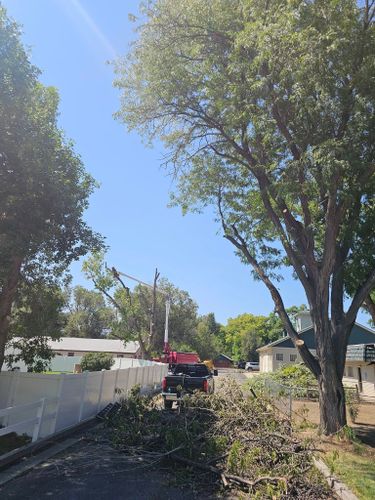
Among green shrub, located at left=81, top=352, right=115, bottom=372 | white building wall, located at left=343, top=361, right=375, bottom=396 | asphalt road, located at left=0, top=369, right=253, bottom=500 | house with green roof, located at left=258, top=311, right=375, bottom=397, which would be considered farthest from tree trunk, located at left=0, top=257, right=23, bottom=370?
white building wall, located at left=343, top=361, right=375, bottom=396

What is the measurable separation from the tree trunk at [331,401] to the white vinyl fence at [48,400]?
21.3ft

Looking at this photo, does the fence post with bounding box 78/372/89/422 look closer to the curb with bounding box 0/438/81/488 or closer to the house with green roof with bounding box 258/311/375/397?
the curb with bounding box 0/438/81/488

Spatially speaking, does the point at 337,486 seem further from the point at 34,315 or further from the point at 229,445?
the point at 34,315

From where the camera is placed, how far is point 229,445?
8.62m

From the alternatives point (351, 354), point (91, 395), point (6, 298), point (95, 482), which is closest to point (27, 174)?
point (6, 298)

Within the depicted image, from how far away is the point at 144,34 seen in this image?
12.9 m

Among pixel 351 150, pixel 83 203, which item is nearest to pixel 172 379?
pixel 83 203

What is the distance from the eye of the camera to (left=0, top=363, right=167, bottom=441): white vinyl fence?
9828 mm

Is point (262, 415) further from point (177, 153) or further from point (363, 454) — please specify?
point (177, 153)

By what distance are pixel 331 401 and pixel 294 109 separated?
24.2 feet

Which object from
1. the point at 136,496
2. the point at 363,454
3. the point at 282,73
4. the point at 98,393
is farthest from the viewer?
the point at 98,393

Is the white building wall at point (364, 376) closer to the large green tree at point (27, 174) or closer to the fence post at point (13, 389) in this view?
the fence post at point (13, 389)

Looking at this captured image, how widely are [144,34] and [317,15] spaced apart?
16.7 ft

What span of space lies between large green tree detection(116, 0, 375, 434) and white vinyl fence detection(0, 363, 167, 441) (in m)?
6.23
